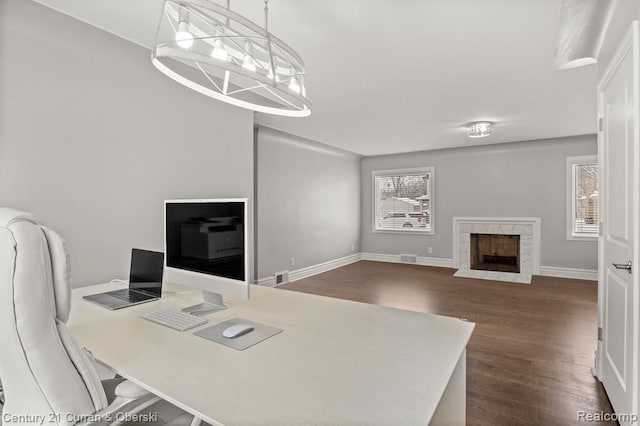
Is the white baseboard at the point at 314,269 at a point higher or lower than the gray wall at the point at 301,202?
lower

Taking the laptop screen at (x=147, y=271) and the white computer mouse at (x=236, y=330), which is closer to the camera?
the white computer mouse at (x=236, y=330)

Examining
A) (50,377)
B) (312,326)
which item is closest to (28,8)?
(50,377)

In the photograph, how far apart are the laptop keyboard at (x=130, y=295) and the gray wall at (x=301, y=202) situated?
277cm

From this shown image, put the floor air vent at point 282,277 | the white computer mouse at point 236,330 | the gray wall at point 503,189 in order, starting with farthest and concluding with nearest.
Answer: the gray wall at point 503,189
the floor air vent at point 282,277
the white computer mouse at point 236,330

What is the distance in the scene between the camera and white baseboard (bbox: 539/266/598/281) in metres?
5.45

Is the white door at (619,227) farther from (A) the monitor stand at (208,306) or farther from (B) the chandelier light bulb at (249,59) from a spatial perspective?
(A) the monitor stand at (208,306)

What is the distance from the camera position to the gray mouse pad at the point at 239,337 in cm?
125

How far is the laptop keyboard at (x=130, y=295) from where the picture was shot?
186 centimetres

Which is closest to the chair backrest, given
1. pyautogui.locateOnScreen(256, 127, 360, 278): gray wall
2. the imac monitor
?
the imac monitor

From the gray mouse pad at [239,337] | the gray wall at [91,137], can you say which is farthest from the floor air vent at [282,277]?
the gray mouse pad at [239,337]

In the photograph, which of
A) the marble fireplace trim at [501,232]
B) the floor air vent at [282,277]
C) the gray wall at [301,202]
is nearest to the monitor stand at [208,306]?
the gray wall at [301,202]

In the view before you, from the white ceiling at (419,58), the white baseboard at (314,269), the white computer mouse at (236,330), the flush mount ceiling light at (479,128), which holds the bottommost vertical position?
the white baseboard at (314,269)

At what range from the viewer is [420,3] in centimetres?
197

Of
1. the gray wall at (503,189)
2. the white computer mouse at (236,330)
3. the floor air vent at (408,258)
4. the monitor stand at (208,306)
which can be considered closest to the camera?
the white computer mouse at (236,330)
